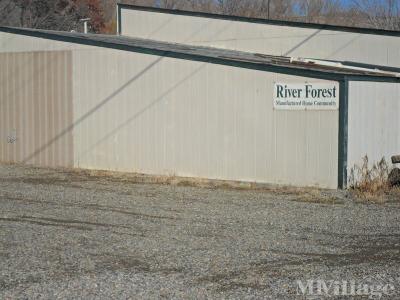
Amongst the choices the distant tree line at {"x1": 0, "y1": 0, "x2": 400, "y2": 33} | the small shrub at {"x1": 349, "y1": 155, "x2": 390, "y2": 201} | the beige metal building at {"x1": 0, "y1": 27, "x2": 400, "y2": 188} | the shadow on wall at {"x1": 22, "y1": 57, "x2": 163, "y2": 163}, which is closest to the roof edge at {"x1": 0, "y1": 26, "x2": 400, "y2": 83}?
the beige metal building at {"x1": 0, "y1": 27, "x2": 400, "y2": 188}

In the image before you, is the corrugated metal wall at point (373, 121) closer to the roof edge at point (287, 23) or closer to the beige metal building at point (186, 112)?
the beige metal building at point (186, 112)

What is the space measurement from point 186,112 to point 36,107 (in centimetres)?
540

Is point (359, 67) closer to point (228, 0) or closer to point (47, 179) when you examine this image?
point (47, 179)

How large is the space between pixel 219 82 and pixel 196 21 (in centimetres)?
1023

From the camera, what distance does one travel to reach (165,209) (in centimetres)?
1249

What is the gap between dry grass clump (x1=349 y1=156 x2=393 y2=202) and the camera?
1454cm

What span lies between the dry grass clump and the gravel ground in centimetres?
60

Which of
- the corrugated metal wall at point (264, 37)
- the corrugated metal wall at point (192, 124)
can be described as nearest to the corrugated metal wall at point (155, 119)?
the corrugated metal wall at point (192, 124)

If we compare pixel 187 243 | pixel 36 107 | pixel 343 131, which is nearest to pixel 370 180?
pixel 343 131

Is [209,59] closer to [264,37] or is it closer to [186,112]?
[186,112]

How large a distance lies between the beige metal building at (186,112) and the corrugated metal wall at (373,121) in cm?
2

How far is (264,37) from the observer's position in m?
25.5

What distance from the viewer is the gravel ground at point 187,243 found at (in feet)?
23.2

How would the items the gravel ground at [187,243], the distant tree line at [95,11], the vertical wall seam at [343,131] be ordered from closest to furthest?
the gravel ground at [187,243], the vertical wall seam at [343,131], the distant tree line at [95,11]
